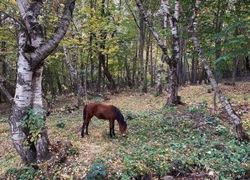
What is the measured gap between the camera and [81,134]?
12125 mm

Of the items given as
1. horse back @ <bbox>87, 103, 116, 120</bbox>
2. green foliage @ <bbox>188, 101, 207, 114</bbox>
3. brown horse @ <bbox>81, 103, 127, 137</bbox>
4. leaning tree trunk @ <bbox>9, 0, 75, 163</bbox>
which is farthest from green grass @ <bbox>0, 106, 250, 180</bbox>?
green foliage @ <bbox>188, 101, 207, 114</bbox>

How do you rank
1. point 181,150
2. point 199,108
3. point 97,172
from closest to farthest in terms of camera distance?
point 97,172 < point 181,150 < point 199,108

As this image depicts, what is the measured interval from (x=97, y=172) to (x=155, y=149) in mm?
2257

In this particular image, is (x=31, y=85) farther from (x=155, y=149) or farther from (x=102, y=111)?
(x=155, y=149)

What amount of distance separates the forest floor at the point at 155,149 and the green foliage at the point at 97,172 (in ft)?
0.08

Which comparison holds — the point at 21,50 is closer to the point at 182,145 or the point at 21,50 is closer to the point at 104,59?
the point at 182,145

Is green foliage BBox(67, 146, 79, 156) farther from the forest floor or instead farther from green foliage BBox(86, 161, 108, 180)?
green foliage BBox(86, 161, 108, 180)

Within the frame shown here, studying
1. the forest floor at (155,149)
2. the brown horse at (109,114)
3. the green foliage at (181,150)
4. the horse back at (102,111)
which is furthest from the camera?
the horse back at (102,111)

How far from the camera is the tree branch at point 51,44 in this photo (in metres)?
9.44

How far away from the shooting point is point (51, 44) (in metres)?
9.53

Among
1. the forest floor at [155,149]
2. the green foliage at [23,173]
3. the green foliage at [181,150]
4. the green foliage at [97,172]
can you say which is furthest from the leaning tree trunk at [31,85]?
the green foliage at [181,150]

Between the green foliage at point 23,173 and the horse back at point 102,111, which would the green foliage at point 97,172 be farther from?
the horse back at point 102,111

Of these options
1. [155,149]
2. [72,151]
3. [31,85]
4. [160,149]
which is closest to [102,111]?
[72,151]

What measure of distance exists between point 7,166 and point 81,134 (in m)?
2.73
